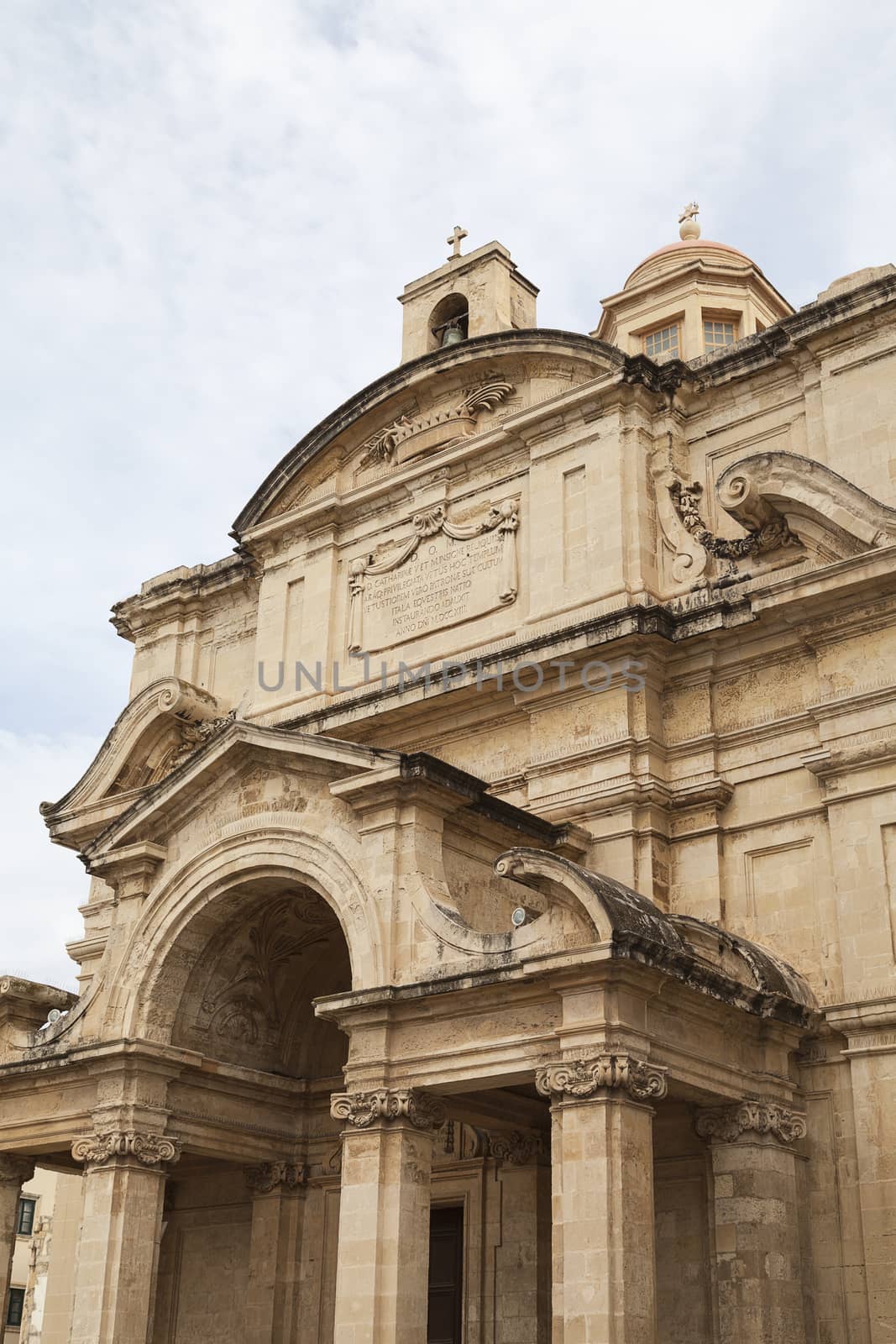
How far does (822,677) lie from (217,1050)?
7874 mm

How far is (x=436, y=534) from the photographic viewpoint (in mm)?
21219

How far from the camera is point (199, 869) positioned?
55.8 feet

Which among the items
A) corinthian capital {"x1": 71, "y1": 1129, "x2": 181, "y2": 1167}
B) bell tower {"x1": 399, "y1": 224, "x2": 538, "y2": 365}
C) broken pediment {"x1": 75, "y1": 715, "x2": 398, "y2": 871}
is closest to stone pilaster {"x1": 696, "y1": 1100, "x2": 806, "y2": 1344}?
broken pediment {"x1": 75, "y1": 715, "x2": 398, "y2": 871}

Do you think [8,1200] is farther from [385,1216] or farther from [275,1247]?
[385,1216]

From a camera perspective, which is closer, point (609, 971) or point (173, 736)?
point (609, 971)

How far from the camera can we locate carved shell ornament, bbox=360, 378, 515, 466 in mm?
21547

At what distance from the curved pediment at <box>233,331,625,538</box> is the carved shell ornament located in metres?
0.01

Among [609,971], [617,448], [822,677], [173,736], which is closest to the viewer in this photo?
[609,971]

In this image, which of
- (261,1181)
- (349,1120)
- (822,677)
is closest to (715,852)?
(822,677)

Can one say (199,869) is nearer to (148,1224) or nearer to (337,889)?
(337,889)

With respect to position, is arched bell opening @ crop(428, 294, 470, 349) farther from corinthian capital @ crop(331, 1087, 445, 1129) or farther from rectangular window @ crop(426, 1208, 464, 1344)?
corinthian capital @ crop(331, 1087, 445, 1129)

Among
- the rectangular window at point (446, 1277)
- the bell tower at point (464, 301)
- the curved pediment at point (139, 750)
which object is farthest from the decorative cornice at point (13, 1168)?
the bell tower at point (464, 301)

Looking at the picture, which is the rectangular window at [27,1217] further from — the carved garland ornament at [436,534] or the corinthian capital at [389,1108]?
the corinthian capital at [389,1108]

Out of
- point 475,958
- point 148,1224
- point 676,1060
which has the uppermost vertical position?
point 475,958
